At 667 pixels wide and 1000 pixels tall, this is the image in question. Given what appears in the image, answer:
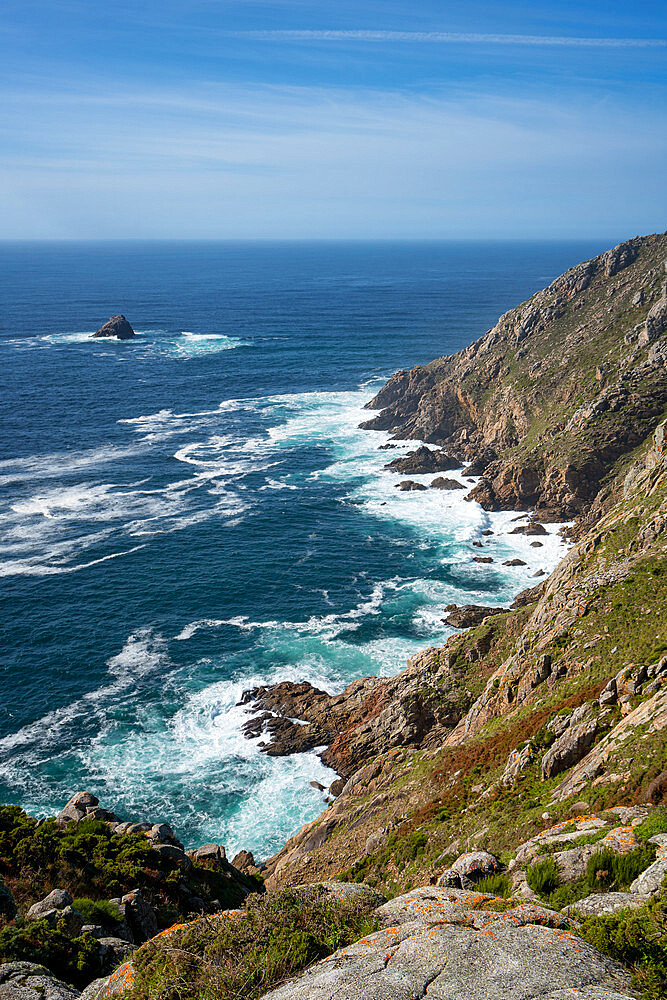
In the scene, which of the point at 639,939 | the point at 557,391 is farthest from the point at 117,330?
the point at 639,939

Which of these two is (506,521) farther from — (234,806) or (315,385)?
(315,385)

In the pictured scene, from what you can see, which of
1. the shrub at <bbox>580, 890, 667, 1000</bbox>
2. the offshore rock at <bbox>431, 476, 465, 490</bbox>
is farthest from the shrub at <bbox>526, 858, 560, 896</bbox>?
the offshore rock at <bbox>431, 476, 465, 490</bbox>

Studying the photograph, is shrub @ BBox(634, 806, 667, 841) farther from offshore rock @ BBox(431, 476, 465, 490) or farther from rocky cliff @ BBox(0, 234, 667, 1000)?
offshore rock @ BBox(431, 476, 465, 490)

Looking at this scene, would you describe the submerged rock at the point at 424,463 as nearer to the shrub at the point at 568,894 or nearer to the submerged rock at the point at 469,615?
the submerged rock at the point at 469,615

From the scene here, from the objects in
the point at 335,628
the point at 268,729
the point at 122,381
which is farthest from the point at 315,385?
the point at 268,729

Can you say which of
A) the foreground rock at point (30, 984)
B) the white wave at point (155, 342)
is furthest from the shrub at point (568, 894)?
the white wave at point (155, 342)
